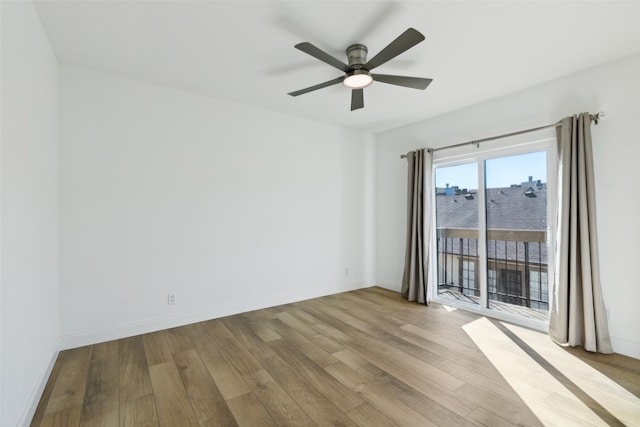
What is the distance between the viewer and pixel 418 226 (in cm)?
412

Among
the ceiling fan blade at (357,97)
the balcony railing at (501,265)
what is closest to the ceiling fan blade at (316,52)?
the ceiling fan blade at (357,97)

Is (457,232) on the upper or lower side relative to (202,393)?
upper

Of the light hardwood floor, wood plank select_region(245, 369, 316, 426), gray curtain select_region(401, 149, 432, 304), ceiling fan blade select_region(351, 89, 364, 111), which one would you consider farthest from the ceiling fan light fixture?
wood plank select_region(245, 369, 316, 426)

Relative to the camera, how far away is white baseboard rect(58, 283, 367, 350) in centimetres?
274

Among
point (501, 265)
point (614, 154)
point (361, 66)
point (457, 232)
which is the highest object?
point (361, 66)

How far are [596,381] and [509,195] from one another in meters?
1.95

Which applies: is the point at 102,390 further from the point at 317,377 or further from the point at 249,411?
the point at 317,377

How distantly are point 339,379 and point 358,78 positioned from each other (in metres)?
2.46

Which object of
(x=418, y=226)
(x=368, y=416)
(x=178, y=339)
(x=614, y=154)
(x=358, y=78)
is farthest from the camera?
(x=418, y=226)

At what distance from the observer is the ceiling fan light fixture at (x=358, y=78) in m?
2.41

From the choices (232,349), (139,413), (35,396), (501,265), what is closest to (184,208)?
(232,349)

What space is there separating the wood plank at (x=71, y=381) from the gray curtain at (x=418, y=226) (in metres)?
3.70

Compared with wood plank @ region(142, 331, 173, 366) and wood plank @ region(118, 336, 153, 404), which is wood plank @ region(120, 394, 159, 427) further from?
wood plank @ region(142, 331, 173, 366)

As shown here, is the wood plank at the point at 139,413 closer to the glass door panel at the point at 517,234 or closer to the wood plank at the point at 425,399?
the wood plank at the point at 425,399
